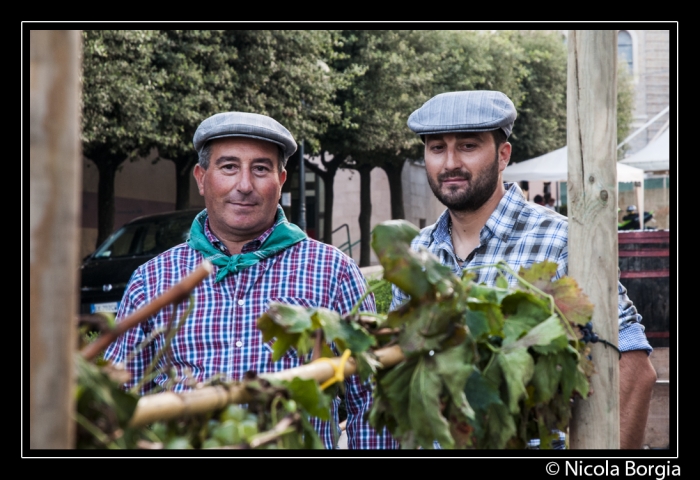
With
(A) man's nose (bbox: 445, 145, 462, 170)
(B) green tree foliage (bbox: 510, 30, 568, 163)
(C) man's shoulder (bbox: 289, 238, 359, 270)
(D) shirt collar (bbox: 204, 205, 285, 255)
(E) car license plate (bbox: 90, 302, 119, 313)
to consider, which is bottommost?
(E) car license plate (bbox: 90, 302, 119, 313)

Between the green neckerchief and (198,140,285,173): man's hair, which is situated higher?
(198,140,285,173): man's hair

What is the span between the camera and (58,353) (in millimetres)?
961

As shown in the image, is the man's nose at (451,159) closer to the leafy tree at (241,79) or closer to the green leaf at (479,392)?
the green leaf at (479,392)

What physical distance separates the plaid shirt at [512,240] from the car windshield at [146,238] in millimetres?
6941

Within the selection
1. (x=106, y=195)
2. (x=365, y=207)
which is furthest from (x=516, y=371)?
(x=365, y=207)

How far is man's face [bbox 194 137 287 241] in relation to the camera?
110 inches

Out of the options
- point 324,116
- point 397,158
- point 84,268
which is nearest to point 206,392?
point 84,268

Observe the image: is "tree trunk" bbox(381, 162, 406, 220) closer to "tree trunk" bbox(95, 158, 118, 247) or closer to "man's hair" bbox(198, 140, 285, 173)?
"tree trunk" bbox(95, 158, 118, 247)

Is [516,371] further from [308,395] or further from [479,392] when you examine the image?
[308,395]

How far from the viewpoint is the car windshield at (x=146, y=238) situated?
31.9ft

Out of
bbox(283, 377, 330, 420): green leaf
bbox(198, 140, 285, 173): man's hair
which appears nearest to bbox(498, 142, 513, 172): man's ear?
bbox(198, 140, 285, 173): man's hair

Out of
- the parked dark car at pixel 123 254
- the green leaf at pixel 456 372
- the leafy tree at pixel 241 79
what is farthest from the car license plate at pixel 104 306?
the green leaf at pixel 456 372
